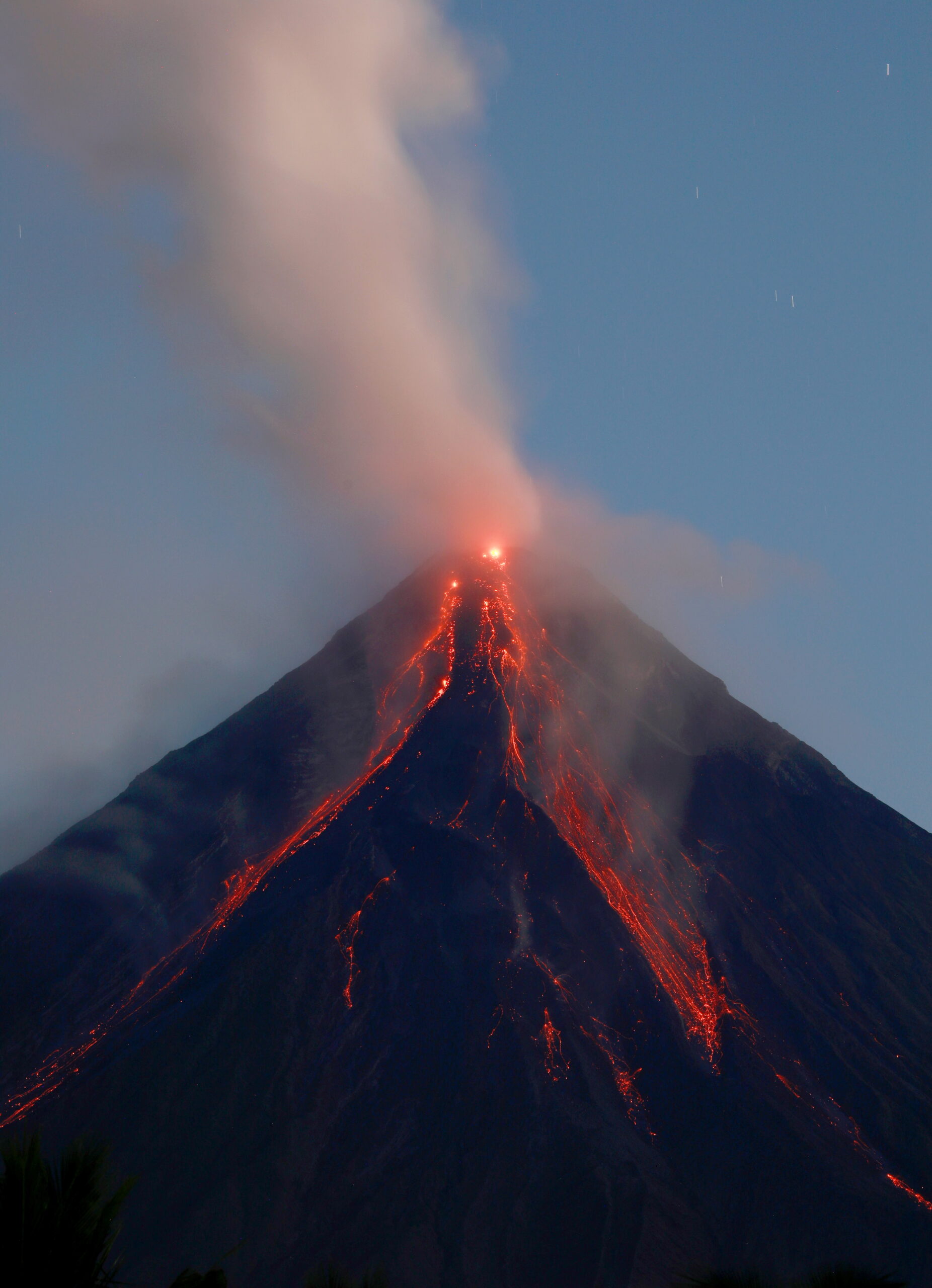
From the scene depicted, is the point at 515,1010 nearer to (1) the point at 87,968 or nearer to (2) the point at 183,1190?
(2) the point at 183,1190

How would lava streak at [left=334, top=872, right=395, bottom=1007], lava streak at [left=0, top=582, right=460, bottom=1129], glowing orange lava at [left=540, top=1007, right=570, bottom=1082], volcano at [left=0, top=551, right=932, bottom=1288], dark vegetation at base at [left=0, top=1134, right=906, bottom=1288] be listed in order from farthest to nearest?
1. lava streak at [left=334, top=872, right=395, bottom=1007]
2. lava streak at [left=0, top=582, right=460, bottom=1129]
3. glowing orange lava at [left=540, top=1007, right=570, bottom=1082]
4. volcano at [left=0, top=551, right=932, bottom=1288]
5. dark vegetation at base at [left=0, top=1134, right=906, bottom=1288]

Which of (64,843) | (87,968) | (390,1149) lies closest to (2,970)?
(87,968)

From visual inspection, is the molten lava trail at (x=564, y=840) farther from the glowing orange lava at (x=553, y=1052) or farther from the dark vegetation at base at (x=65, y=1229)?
the dark vegetation at base at (x=65, y=1229)

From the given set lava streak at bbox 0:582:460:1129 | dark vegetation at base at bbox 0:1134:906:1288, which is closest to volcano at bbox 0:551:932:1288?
lava streak at bbox 0:582:460:1129

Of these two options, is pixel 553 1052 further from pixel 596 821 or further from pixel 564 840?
pixel 596 821

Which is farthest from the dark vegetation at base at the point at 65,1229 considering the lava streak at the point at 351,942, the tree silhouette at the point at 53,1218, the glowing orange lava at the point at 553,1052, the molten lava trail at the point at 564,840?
the lava streak at the point at 351,942

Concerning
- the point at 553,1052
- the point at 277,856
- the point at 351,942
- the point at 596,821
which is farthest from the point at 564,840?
the point at 277,856

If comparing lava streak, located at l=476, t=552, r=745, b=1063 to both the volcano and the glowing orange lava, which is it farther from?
the glowing orange lava
